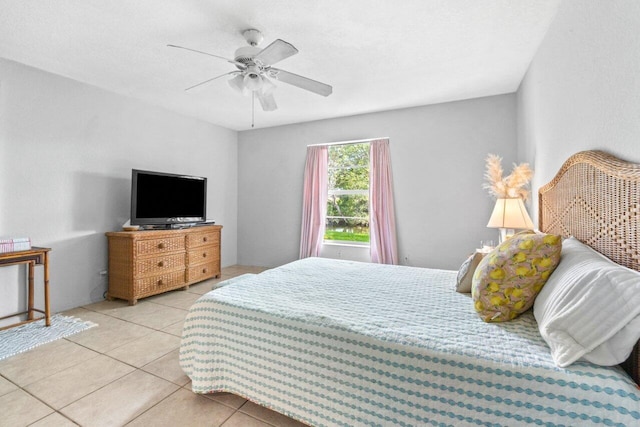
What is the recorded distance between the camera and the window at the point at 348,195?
4.52 meters

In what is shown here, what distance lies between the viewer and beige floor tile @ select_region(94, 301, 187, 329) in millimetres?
2809

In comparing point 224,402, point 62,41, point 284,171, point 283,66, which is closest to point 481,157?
point 283,66

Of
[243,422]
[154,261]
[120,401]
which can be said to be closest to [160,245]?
[154,261]

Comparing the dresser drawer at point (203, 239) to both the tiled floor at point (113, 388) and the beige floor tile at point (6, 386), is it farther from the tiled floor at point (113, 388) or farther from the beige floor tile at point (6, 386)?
the beige floor tile at point (6, 386)

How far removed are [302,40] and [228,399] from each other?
270 centimetres

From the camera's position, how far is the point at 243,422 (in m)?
1.54

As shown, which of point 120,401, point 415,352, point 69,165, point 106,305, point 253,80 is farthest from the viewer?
point 106,305

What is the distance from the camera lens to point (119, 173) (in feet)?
11.8

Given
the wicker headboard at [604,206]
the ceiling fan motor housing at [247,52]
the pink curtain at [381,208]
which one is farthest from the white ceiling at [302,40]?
the wicker headboard at [604,206]

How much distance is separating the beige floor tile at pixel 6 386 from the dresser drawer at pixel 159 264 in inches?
57.0

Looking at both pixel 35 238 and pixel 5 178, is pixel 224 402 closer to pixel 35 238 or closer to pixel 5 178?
pixel 35 238

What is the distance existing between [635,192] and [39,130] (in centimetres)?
459

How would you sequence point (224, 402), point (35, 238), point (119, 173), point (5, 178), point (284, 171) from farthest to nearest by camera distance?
point (284, 171), point (119, 173), point (35, 238), point (5, 178), point (224, 402)

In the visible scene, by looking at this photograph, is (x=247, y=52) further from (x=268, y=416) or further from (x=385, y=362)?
(x=268, y=416)
